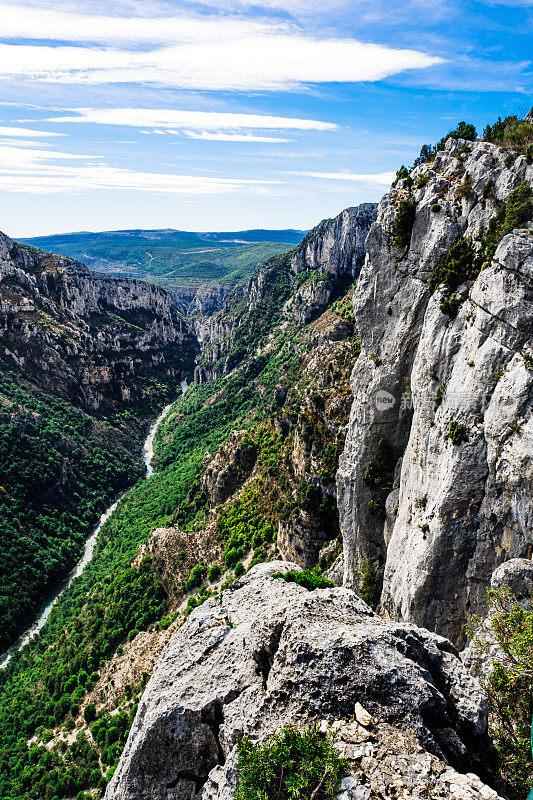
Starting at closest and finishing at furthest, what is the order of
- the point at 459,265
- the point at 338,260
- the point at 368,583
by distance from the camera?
the point at 459,265, the point at 368,583, the point at 338,260

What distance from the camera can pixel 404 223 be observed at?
122 ft

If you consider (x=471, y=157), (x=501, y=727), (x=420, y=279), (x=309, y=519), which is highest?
(x=471, y=157)

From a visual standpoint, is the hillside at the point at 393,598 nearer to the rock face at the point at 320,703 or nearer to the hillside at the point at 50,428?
the rock face at the point at 320,703

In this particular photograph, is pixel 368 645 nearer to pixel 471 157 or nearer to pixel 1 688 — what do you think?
pixel 471 157

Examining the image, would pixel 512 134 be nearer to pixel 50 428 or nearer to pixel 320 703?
pixel 320 703

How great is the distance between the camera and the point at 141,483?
148 meters

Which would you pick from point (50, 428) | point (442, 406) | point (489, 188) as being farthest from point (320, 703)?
point (50, 428)

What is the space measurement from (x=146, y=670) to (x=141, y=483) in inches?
3690

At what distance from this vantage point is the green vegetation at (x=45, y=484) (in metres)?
98.8

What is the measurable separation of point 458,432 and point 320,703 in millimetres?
16173

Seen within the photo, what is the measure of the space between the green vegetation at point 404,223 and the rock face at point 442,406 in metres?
0.54

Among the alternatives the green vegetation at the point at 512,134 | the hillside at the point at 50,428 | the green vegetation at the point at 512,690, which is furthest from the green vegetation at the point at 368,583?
the hillside at the point at 50,428

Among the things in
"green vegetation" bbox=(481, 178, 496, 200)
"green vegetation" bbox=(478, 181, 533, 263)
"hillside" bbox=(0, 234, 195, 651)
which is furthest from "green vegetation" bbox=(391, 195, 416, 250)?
"hillside" bbox=(0, 234, 195, 651)

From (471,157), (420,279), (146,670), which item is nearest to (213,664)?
(420,279)
